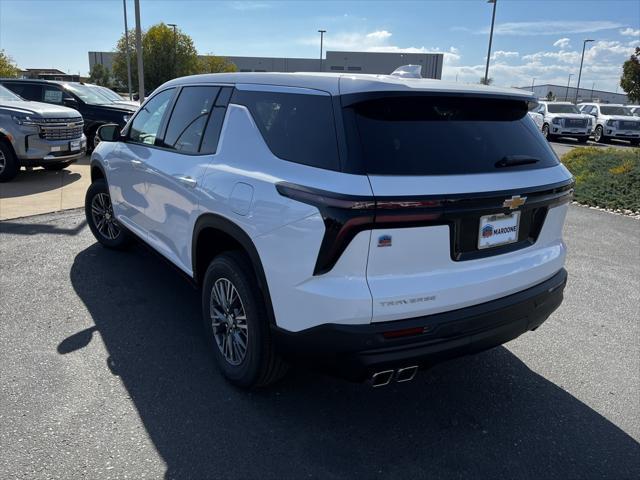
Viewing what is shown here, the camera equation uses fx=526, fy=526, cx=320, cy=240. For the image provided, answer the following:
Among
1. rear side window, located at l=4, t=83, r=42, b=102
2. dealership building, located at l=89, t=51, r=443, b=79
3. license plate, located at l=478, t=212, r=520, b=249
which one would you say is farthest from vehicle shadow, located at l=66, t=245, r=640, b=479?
dealership building, located at l=89, t=51, r=443, b=79

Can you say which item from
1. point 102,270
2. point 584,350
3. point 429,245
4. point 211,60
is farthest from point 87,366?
point 211,60

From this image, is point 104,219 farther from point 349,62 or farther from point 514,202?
point 349,62

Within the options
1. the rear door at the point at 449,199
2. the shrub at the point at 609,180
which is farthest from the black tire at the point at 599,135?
the rear door at the point at 449,199

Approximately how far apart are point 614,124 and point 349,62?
57006mm

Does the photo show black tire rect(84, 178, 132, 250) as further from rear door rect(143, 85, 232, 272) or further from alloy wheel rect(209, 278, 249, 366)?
alloy wheel rect(209, 278, 249, 366)

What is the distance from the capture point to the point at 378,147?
2.42 m

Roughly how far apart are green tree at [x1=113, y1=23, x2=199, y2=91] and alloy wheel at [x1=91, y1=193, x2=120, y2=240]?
4531cm

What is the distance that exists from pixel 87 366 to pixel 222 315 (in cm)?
97

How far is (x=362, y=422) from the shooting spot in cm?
294

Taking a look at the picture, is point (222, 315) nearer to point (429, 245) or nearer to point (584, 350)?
point (429, 245)

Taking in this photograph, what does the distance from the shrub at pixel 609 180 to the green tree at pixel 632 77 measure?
85.5ft

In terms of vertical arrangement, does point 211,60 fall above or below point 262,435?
above

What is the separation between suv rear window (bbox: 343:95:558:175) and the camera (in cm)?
242

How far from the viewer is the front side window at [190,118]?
11.6 ft
